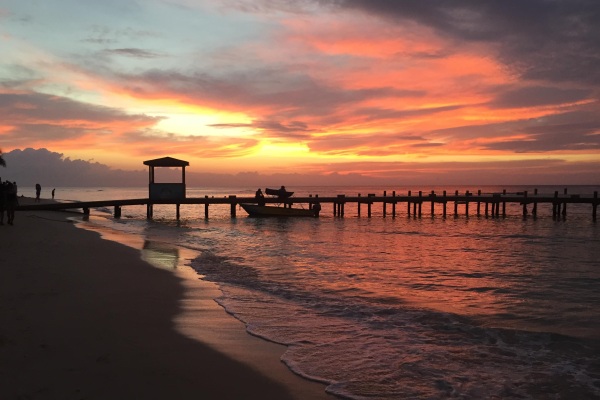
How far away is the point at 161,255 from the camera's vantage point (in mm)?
16203

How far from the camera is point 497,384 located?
218 inches

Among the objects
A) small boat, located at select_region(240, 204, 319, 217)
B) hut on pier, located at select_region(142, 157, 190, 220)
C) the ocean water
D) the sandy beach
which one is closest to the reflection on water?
the ocean water

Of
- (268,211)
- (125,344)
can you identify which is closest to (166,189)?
(268,211)

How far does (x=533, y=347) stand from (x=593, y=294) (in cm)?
551

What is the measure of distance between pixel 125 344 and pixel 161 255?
10448mm

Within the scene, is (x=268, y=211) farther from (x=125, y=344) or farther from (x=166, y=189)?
(x=125, y=344)

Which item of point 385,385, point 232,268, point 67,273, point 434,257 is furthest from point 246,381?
point 434,257

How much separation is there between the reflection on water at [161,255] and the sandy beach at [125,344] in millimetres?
2928

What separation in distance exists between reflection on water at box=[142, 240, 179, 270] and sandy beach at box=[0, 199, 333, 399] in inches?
115

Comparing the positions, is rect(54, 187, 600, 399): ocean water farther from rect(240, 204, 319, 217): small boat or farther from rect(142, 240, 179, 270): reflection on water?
rect(240, 204, 319, 217): small boat

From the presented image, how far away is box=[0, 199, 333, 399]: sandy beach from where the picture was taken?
188 inches

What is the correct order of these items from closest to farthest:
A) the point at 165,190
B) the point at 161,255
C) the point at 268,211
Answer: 1. the point at 161,255
2. the point at 165,190
3. the point at 268,211

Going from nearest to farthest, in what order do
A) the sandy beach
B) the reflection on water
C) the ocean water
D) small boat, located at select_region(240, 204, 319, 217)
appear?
the sandy beach
the ocean water
the reflection on water
small boat, located at select_region(240, 204, 319, 217)

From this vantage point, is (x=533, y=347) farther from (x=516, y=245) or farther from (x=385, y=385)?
(x=516, y=245)
